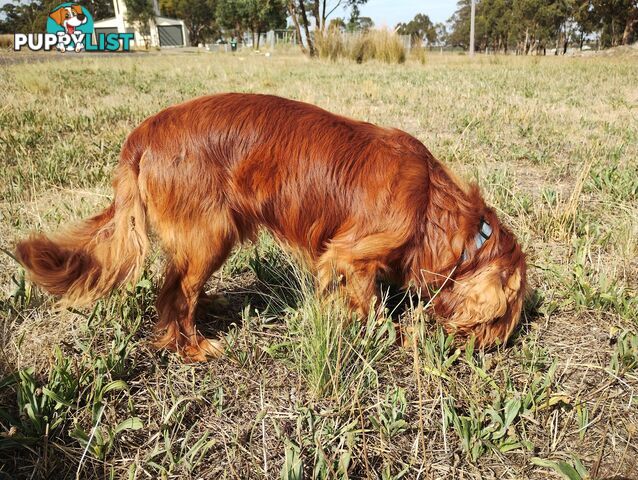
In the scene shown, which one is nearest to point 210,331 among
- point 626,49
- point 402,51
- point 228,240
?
point 228,240

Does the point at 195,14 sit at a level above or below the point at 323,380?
above

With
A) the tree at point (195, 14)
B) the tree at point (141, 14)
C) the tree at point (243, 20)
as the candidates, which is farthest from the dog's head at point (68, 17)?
the tree at point (195, 14)

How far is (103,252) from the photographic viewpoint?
2002 mm

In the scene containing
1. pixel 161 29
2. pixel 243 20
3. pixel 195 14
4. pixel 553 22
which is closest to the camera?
pixel 553 22

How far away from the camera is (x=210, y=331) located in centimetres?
237

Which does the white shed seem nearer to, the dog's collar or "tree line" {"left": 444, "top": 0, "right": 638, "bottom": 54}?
"tree line" {"left": 444, "top": 0, "right": 638, "bottom": 54}

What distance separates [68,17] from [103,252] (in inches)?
1907

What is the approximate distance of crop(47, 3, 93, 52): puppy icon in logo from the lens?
3681 centimetres

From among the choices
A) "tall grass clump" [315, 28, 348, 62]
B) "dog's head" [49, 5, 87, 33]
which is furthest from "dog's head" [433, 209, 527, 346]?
"dog's head" [49, 5, 87, 33]

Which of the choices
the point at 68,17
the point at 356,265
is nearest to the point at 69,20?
the point at 68,17

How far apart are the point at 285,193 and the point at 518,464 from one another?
1.39 m

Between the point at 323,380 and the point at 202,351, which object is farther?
the point at 202,351

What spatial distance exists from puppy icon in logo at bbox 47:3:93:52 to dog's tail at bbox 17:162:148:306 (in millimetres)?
40537

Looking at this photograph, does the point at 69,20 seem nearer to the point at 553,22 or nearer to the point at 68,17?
the point at 68,17
